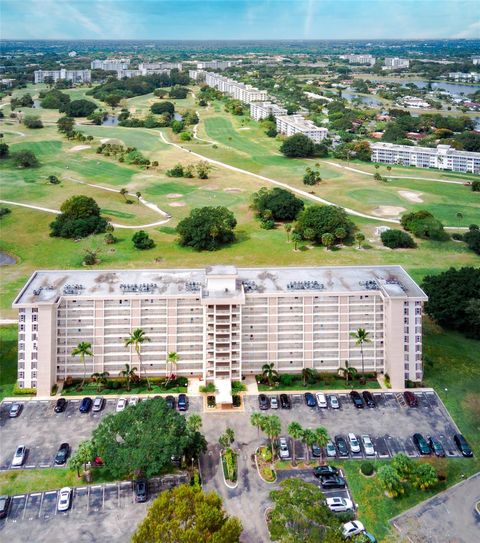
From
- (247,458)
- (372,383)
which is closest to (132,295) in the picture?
(247,458)

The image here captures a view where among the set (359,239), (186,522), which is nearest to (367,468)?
(186,522)

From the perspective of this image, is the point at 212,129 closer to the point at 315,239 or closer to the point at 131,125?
the point at 131,125

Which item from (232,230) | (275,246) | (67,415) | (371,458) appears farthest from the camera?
(232,230)

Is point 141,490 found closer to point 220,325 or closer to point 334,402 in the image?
point 220,325

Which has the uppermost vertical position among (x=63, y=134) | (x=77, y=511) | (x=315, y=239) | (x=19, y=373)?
(x=63, y=134)

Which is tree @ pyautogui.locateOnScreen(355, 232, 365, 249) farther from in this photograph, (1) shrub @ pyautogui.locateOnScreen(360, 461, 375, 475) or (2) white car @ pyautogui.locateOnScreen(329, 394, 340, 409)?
(1) shrub @ pyautogui.locateOnScreen(360, 461, 375, 475)

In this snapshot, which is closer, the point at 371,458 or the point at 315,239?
the point at 371,458

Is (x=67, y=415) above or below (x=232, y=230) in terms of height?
below

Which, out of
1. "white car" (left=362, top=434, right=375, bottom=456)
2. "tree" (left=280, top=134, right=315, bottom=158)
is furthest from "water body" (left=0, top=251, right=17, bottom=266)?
"tree" (left=280, top=134, right=315, bottom=158)
